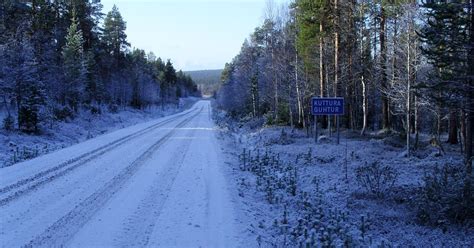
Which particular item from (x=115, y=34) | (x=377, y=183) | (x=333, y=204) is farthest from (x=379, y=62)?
(x=115, y=34)

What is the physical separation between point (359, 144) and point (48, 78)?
88.6 ft

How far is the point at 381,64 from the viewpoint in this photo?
25922mm

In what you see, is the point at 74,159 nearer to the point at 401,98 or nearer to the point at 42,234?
the point at 42,234

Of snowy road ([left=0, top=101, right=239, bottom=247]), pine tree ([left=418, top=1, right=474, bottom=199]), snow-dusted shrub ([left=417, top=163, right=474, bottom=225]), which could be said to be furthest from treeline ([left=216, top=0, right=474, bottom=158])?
snowy road ([left=0, top=101, right=239, bottom=247])

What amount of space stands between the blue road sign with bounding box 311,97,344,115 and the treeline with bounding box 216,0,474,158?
2744 mm

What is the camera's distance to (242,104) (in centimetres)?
5994

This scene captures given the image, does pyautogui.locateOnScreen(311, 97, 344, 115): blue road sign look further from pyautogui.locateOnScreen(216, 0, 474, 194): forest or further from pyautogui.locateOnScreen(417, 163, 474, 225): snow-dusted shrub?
pyautogui.locateOnScreen(417, 163, 474, 225): snow-dusted shrub

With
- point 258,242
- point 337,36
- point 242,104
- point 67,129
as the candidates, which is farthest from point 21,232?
point 242,104

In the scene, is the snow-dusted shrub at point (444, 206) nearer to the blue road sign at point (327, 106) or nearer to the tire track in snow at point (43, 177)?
the blue road sign at point (327, 106)

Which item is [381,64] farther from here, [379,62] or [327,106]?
[327,106]

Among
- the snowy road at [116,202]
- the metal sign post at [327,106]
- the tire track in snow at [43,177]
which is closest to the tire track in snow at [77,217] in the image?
the snowy road at [116,202]

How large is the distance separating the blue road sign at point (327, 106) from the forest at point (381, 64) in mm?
2747

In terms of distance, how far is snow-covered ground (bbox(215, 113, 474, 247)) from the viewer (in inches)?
306

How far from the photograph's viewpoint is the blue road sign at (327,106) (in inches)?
640
